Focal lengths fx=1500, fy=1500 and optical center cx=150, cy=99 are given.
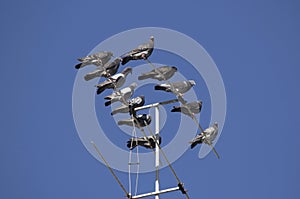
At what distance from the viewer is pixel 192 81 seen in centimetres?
4284

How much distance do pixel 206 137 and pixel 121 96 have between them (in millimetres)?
2701

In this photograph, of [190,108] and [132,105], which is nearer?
[132,105]

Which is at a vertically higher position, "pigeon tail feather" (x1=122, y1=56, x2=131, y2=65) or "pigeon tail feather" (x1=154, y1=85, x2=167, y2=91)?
"pigeon tail feather" (x1=122, y1=56, x2=131, y2=65)

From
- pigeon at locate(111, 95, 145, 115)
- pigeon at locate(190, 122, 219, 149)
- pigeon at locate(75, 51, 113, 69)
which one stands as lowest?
pigeon at locate(190, 122, 219, 149)

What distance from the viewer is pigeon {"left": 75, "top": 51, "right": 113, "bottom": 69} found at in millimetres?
43656

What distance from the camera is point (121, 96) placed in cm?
4291

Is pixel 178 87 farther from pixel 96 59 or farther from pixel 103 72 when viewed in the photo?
pixel 96 59

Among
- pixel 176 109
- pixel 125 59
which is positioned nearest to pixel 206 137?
pixel 176 109

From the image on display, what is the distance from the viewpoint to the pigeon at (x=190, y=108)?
1688 inches

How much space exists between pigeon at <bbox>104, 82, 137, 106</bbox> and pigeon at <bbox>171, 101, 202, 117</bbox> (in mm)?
1351

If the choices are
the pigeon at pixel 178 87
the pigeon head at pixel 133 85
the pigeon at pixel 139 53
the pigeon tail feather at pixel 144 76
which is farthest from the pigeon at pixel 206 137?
the pigeon at pixel 139 53

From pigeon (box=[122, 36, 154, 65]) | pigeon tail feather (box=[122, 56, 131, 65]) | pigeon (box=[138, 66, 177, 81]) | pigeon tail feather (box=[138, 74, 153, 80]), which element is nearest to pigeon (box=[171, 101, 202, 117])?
pigeon (box=[138, 66, 177, 81])

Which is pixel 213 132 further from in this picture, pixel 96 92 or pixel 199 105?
pixel 96 92

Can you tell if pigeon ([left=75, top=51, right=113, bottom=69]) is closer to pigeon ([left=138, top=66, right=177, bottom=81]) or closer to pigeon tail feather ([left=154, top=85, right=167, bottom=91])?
pigeon ([left=138, top=66, right=177, bottom=81])
